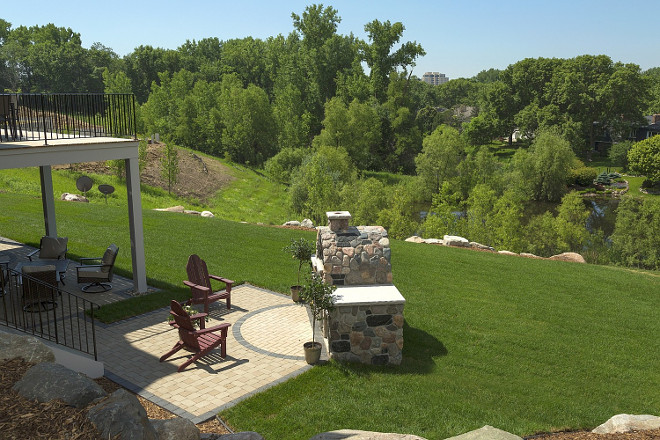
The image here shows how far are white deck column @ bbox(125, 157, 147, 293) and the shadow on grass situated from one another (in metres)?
5.76

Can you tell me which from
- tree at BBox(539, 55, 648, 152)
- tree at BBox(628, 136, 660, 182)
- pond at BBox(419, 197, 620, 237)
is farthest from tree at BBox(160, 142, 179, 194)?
tree at BBox(539, 55, 648, 152)

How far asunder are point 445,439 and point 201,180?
3982 centimetres

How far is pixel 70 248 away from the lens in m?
15.7

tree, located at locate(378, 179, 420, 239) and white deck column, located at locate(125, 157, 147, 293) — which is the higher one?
white deck column, located at locate(125, 157, 147, 293)

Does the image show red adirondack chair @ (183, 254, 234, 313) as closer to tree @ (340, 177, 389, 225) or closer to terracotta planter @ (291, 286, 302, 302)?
terracotta planter @ (291, 286, 302, 302)

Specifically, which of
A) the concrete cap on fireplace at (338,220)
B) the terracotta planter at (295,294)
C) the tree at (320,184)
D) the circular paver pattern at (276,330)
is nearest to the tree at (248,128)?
the tree at (320,184)

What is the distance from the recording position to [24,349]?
6.37m

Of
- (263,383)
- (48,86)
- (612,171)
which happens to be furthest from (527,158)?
(48,86)

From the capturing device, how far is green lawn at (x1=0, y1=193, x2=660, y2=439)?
26.0 ft

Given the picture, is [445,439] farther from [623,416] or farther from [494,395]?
[623,416]

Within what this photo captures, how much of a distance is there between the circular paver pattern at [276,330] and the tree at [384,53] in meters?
56.2

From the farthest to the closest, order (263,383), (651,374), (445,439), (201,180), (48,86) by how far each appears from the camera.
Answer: (48,86) → (201,180) → (651,374) → (263,383) → (445,439)

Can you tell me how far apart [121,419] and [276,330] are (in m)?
5.94

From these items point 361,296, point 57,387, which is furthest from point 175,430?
point 361,296
